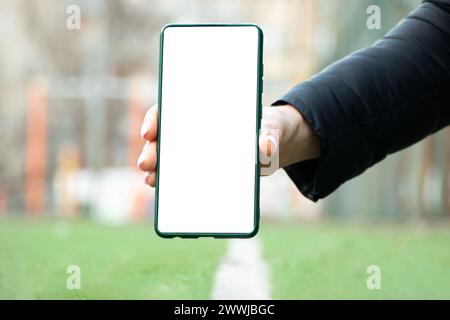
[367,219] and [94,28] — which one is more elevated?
[94,28]

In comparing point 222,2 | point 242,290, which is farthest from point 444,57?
point 222,2

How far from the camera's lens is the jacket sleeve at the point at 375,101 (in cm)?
141

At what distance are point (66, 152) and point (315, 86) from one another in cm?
1643

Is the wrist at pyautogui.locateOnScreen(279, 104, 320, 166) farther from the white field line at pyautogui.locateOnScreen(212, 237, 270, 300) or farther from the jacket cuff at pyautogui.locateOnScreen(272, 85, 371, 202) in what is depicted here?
the white field line at pyautogui.locateOnScreen(212, 237, 270, 300)

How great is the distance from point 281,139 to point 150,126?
0.56 ft

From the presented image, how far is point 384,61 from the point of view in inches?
59.5

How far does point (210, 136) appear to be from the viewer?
53.7 inches
